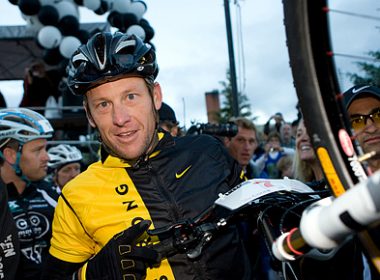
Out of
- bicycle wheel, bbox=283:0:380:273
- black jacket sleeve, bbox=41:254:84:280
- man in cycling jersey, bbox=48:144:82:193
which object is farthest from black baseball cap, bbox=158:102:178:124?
bicycle wheel, bbox=283:0:380:273

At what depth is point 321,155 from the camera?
1.20m

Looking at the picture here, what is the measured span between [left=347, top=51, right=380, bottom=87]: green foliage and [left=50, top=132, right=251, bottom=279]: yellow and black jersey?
3.06 ft

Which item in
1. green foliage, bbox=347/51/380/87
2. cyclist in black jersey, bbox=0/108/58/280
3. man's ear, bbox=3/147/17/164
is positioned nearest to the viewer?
green foliage, bbox=347/51/380/87

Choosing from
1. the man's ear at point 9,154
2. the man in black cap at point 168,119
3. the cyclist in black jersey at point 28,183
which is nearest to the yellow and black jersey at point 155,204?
the cyclist in black jersey at point 28,183

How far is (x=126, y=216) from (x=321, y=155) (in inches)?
48.6

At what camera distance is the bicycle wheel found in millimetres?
1162

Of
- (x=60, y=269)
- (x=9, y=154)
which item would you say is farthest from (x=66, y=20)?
(x=60, y=269)

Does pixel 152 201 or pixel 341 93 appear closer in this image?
pixel 341 93

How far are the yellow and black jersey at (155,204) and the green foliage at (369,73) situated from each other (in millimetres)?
933

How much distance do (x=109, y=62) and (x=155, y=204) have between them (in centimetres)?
73

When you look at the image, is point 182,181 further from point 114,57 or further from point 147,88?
point 114,57

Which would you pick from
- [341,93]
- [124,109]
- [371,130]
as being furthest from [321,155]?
[124,109]

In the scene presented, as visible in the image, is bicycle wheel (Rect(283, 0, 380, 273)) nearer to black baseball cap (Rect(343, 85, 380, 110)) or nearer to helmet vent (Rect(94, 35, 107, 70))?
black baseball cap (Rect(343, 85, 380, 110))

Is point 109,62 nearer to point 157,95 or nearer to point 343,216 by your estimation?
point 157,95
